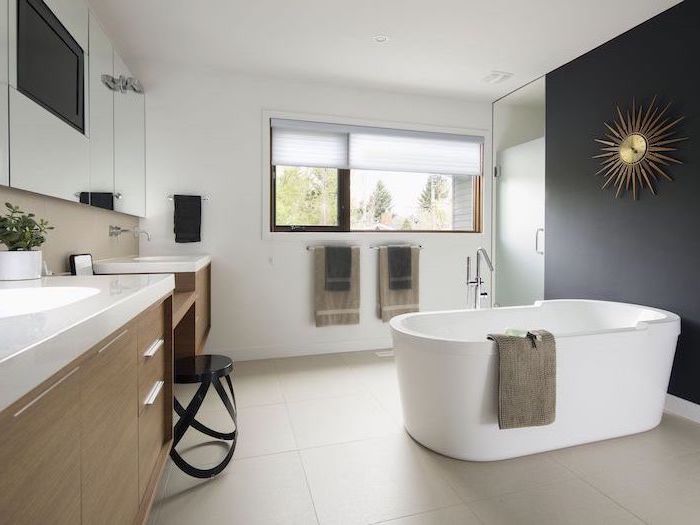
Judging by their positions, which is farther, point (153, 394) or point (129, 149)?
point (129, 149)

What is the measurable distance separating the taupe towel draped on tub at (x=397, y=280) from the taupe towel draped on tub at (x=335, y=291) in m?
0.25

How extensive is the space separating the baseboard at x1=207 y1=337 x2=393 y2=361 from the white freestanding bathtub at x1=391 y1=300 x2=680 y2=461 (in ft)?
4.85

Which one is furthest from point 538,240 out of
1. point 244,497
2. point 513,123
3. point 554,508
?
point 244,497

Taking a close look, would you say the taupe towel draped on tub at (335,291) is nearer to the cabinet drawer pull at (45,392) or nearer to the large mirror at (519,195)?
the large mirror at (519,195)

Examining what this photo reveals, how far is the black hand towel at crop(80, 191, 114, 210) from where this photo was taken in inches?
80.5

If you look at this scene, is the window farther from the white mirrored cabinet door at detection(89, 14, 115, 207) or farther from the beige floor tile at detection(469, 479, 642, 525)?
the beige floor tile at detection(469, 479, 642, 525)

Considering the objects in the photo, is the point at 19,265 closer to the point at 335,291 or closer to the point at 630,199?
the point at 335,291

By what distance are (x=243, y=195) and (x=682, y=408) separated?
3.35 meters

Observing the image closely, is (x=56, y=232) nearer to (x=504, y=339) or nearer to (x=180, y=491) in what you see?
(x=180, y=491)

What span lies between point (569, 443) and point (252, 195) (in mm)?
2792

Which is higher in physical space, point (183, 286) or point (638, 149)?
point (638, 149)

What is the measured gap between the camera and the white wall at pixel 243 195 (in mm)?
3240

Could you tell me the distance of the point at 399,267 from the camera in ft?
12.3

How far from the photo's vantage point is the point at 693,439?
6.97 feet
